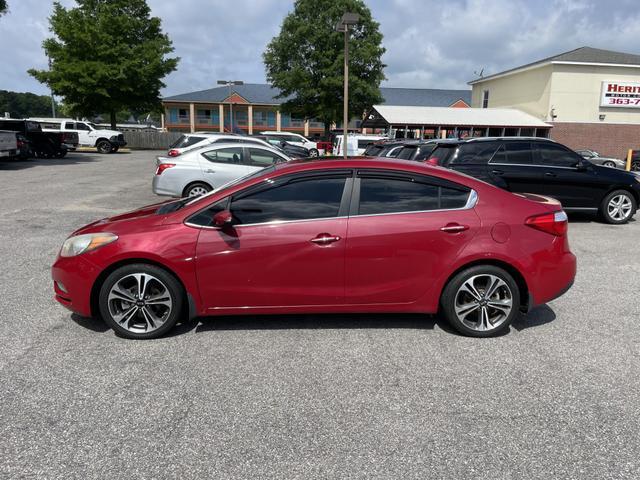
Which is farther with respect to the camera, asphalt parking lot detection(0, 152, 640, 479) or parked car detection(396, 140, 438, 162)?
parked car detection(396, 140, 438, 162)

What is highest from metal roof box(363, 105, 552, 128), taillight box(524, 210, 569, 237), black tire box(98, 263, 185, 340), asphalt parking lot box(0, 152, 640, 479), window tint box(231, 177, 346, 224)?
metal roof box(363, 105, 552, 128)

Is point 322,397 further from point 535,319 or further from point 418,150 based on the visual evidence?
point 418,150

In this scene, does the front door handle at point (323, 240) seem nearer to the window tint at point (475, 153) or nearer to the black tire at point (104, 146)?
the window tint at point (475, 153)

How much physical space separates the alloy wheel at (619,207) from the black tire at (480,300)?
22.6 feet

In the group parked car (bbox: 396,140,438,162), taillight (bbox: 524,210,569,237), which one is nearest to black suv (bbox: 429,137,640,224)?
parked car (bbox: 396,140,438,162)

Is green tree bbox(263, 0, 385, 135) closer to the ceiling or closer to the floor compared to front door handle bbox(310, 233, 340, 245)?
closer to the ceiling

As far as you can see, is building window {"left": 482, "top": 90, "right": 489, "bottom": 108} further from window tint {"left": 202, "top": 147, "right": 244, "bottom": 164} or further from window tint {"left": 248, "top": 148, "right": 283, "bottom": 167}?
window tint {"left": 202, "top": 147, "right": 244, "bottom": 164}

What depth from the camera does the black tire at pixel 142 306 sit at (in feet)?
13.0

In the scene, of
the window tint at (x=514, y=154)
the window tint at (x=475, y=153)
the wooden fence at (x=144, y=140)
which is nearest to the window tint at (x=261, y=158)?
the window tint at (x=475, y=153)

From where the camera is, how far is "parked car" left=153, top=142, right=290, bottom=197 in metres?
10.8

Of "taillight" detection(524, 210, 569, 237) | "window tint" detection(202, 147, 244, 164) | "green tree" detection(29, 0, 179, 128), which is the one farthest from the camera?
"green tree" detection(29, 0, 179, 128)

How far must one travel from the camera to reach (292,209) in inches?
158

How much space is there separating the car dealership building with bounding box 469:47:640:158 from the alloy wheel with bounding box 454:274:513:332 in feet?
115

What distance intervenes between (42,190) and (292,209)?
12223mm
